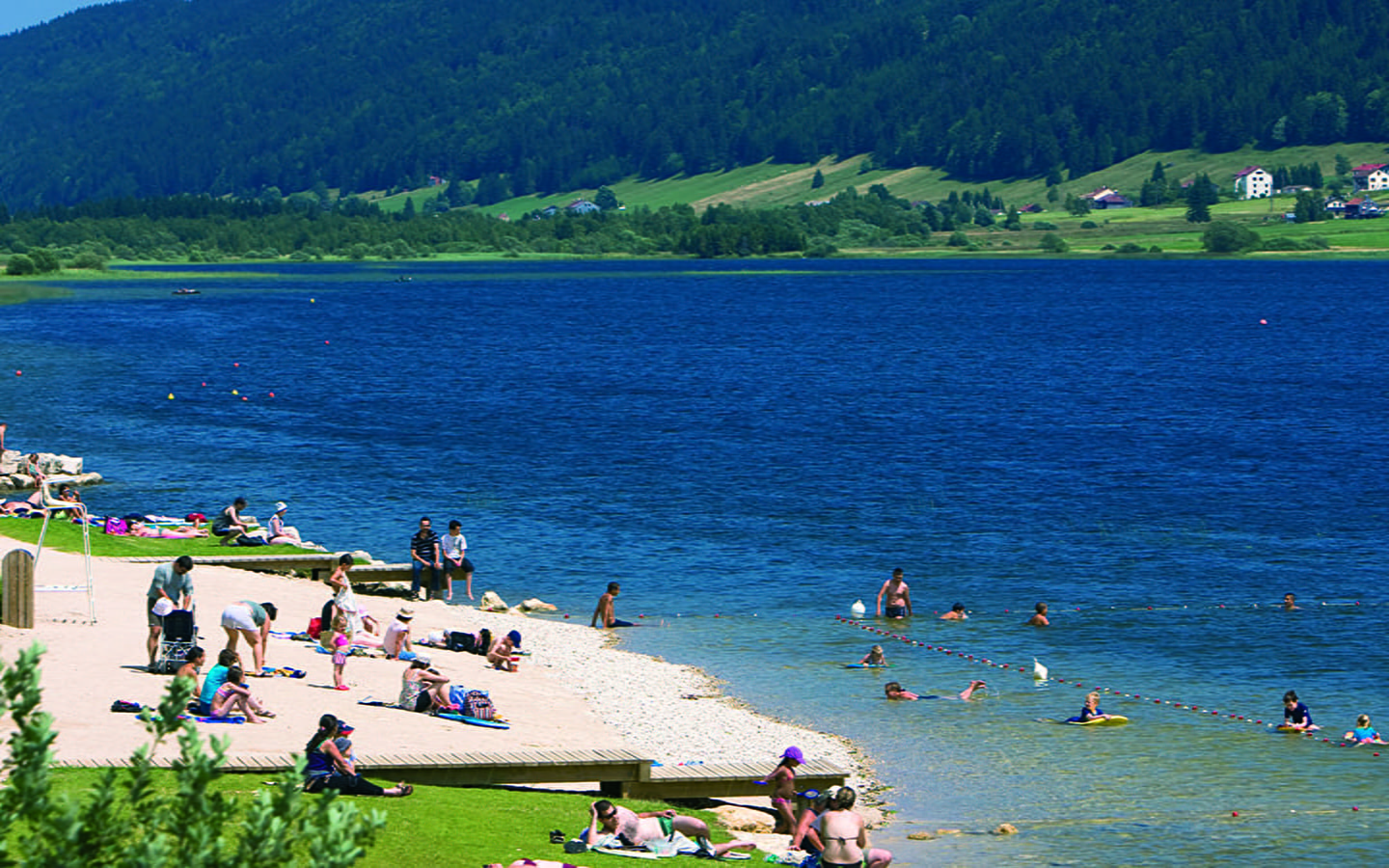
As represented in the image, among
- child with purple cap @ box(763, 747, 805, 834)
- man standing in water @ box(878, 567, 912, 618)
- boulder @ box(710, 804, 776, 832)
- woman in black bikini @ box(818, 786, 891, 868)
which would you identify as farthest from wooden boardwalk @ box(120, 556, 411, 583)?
woman in black bikini @ box(818, 786, 891, 868)

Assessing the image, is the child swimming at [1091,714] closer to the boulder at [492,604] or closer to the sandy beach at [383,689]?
the sandy beach at [383,689]

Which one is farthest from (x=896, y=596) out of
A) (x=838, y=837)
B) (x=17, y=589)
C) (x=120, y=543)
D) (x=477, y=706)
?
(x=17, y=589)

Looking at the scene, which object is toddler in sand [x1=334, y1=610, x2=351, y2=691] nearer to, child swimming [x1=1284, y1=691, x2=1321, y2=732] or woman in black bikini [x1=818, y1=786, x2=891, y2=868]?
woman in black bikini [x1=818, y1=786, x2=891, y2=868]

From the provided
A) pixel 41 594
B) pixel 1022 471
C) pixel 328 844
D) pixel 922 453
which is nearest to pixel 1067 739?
pixel 41 594

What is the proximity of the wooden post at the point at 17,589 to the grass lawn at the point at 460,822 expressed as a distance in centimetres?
802

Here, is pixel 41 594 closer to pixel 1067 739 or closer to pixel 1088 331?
pixel 1067 739

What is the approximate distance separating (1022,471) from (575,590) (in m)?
29.1

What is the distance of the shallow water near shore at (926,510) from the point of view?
29.0 metres

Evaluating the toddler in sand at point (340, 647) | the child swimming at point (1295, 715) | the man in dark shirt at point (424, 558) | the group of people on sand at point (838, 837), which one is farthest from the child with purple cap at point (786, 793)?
the man in dark shirt at point (424, 558)

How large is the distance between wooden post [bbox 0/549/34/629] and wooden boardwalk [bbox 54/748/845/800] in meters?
8.42

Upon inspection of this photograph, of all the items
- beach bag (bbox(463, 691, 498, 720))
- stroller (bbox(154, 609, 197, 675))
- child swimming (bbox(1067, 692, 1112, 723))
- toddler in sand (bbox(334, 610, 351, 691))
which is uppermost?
stroller (bbox(154, 609, 197, 675))

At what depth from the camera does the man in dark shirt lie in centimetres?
4169

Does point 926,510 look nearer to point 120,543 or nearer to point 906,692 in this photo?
point 906,692

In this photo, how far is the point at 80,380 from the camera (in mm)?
99000
